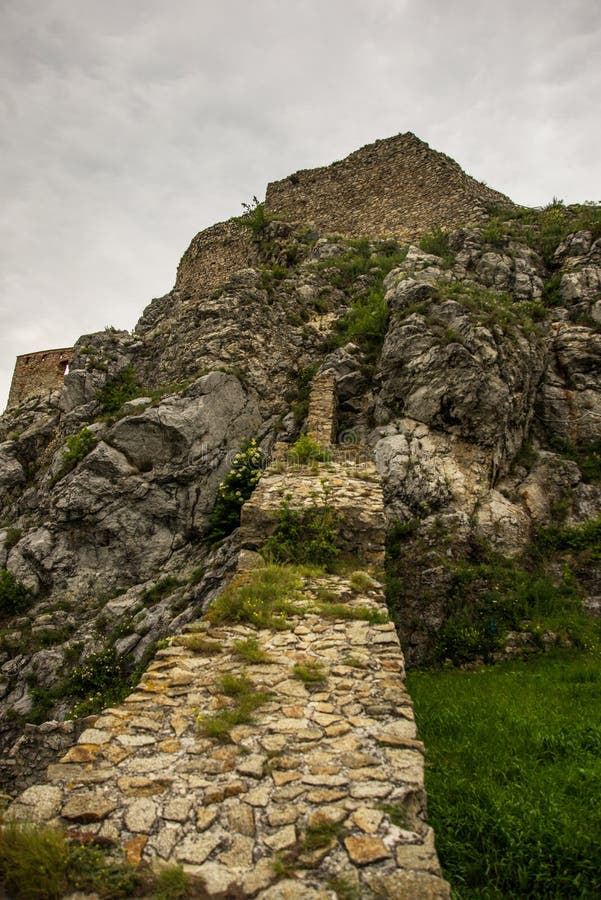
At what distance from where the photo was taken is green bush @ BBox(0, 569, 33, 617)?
12914 mm

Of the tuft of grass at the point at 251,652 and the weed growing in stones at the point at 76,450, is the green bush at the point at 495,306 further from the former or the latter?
the tuft of grass at the point at 251,652

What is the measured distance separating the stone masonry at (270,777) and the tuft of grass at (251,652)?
0.05 metres

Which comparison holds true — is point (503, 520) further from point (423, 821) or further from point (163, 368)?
point (163, 368)

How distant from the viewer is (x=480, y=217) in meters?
21.3

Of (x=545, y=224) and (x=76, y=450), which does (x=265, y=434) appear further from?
(x=545, y=224)

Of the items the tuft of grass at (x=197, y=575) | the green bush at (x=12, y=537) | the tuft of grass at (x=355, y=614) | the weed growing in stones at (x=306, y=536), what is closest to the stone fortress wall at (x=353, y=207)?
the green bush at (x=12, y=537)

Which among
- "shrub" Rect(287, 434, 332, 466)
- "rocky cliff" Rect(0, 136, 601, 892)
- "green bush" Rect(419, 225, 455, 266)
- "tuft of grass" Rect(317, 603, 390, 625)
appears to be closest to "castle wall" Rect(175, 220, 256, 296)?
"rocky cliff" Rect(0, 136, 601, 892)

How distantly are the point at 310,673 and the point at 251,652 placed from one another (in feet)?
2.21

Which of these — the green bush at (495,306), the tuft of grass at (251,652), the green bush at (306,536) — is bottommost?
the tuft of grass at (251,652)

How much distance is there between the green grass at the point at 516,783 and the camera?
389 centimetres

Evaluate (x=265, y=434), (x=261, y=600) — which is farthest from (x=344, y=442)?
(x=261, y=600)

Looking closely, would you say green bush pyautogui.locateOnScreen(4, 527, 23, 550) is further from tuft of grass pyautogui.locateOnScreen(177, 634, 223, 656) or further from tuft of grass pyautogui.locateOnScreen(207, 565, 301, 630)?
tuft of grass pyautogui.locateOnScreen(177, 634, 223, 656)

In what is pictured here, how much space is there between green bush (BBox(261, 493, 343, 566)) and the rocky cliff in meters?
4.11

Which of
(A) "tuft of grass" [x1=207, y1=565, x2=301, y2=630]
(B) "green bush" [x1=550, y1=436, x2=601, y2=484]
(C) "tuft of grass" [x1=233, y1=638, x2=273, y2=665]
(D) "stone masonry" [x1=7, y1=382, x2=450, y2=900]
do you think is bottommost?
(D) "stone masonry" [x1=7, y1=382, x2=450, y2=900]
